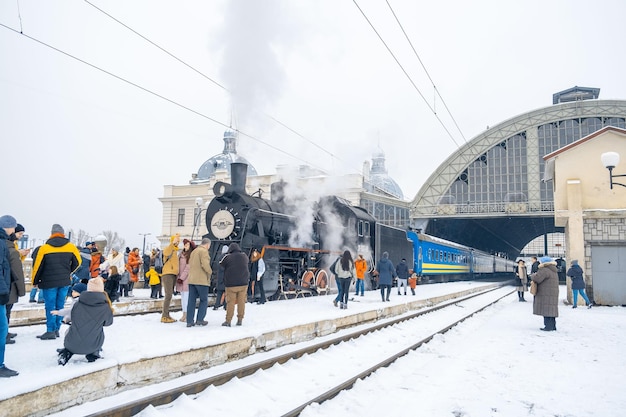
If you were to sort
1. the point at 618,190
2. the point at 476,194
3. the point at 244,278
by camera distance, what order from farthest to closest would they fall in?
the point at 476,194
the point at 618,190
the point at 244,278

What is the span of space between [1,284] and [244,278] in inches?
159

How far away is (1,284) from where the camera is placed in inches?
178

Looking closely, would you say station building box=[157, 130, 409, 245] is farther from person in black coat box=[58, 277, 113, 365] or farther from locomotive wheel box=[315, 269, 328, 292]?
person in black coat box=[58, 277, 113, 365]

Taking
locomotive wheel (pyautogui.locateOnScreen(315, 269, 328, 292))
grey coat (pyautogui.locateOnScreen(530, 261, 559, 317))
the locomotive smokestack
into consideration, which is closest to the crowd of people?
grey coat (pyautogui.locateOnScreen(530, 261, 559, 317))

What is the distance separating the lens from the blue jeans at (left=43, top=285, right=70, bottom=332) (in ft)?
20.7

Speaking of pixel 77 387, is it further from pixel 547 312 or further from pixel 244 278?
pixel 547 312

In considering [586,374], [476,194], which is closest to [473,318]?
[586,374]

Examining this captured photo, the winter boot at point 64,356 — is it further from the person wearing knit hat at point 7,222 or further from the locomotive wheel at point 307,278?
the locomotive wheel at point 307,278

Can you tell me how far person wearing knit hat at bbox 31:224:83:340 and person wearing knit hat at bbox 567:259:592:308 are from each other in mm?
13806

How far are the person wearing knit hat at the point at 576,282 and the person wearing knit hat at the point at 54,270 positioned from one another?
1381 centimetres

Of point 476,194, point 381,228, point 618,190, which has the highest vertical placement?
point 476,194

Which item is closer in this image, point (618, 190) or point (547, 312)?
point (547, 312)

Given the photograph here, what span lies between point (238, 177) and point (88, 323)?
24.4 feet

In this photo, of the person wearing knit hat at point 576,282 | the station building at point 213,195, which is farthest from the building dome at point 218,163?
the person wearing knit hat at point 576,282
